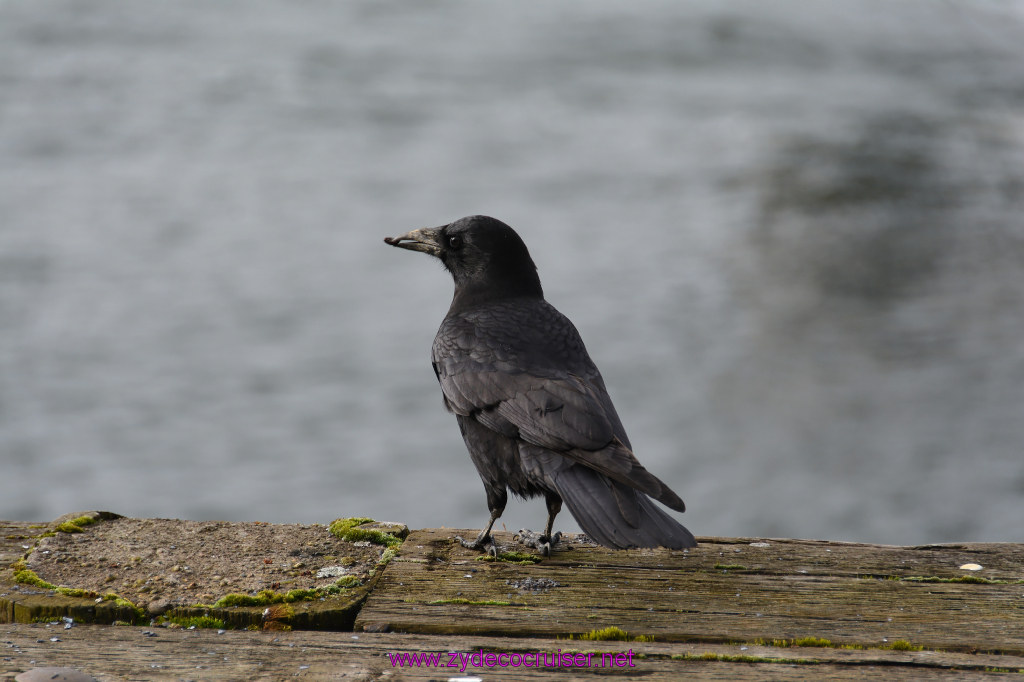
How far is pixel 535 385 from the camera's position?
3.44 metres

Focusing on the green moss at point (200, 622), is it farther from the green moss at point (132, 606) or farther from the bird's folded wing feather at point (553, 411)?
the bird's folded wing feather at point (553, 411)

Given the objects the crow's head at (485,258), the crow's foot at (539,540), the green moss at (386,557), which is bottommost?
the green moss at (386,557)

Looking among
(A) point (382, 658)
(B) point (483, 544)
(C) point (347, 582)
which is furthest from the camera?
(B) point (483, 544)

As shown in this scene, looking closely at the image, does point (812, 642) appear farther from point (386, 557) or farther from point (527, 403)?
point (527, 403)

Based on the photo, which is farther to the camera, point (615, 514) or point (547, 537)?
point (547, 537)

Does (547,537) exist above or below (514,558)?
above

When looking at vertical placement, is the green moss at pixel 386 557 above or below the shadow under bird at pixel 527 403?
below

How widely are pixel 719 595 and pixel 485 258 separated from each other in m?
2.14

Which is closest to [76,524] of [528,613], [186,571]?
[186,571]

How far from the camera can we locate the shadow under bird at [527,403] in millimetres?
2840

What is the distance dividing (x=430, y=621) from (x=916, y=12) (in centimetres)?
1768

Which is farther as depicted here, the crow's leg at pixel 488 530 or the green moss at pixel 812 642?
the crow's leg at pixel 488 530

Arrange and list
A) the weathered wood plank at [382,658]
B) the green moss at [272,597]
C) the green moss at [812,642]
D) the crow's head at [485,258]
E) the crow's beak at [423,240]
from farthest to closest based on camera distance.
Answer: the crow's beak at [423,240] < the crow's head at [485,258] < the green moss at [272,597] < the green moss at [812,642] < the weathered wood plank at [382,658]

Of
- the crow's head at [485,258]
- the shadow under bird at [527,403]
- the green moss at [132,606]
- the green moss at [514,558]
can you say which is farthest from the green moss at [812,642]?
the crow's head at [485,258]
